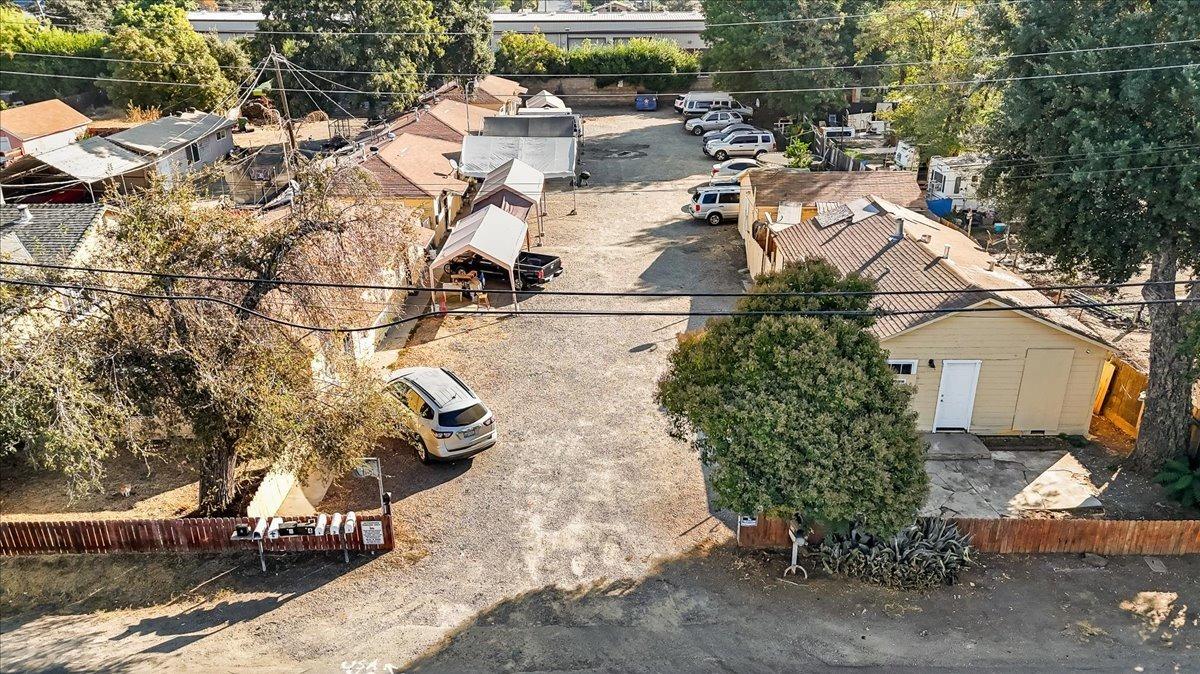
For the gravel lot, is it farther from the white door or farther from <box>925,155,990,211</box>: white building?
<box>925,155,990,211</box>: white building

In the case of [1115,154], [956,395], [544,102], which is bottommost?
[956,395]

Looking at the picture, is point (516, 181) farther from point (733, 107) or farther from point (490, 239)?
point (733, 107)

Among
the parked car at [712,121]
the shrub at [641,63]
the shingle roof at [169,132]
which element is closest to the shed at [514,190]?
the shingle roof at [169,132]

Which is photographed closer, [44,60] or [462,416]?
[462,416]

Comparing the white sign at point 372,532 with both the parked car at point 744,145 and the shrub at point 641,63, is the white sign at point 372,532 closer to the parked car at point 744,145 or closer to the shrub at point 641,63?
the parked car at point 744,145

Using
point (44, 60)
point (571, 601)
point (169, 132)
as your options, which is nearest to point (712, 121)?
point (169, 132)

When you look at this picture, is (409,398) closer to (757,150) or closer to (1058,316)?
(1058,316)

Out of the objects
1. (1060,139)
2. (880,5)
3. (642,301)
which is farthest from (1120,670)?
(880,5)
